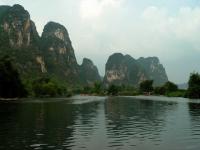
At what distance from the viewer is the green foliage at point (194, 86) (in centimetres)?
17005

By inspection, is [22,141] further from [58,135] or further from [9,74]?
[9,74]

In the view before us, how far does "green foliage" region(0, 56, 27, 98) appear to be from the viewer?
158m

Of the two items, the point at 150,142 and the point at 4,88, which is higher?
the point at 4,88

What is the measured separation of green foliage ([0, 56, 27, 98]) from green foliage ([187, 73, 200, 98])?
79276 millimetres

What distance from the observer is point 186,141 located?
33406mm

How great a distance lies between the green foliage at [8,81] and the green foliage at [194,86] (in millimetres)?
79276

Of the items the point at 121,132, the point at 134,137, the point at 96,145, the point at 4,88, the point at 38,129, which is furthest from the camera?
the point at 4,88

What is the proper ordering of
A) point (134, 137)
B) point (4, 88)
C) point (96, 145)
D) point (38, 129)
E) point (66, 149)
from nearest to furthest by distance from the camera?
point (66, 149), point (96, 145), point (134, 137), point (38, 129), point (4, 88)

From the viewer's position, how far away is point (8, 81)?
520 feet

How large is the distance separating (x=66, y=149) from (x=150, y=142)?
7.99 meters

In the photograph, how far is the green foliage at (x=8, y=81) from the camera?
6216 inches

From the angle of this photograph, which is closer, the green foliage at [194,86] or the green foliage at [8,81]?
the green foliage at [8,81]

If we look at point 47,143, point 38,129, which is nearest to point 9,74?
point 38,129

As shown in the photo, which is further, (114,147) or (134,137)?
(134,137)
